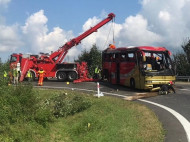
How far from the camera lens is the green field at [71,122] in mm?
6786

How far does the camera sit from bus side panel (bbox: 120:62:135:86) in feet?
57.7

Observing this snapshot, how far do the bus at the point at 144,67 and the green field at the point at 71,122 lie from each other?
19.1 ft

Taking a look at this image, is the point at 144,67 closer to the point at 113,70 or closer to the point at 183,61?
the point at 113,70

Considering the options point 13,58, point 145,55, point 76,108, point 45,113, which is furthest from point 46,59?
point 45,113

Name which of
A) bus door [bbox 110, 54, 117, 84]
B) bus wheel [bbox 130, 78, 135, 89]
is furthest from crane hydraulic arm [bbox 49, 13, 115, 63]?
bus wheel [bbox 130, 78, 135, 89]

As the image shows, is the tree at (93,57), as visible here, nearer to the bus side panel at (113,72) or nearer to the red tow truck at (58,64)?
the red tow truck at (58,64)

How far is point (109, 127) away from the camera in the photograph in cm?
771

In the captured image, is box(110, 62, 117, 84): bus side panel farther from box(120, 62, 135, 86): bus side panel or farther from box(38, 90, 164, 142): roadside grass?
box(38, 90, 164, 142): roadside grass

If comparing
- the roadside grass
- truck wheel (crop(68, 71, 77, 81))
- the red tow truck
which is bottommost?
the roadside grass

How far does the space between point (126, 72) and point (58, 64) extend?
303 inches

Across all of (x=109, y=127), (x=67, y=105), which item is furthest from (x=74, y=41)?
(x=109, y=127)

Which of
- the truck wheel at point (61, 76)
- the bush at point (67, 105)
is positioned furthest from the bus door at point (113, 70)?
the bush at point (67, 105)

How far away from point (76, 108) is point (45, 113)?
211cm

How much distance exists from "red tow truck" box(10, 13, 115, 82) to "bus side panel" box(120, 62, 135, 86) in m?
4.79
